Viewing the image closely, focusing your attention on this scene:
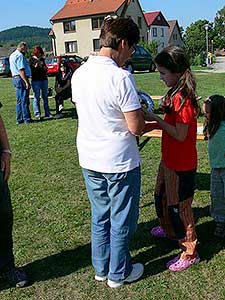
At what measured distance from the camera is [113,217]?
2783 mm

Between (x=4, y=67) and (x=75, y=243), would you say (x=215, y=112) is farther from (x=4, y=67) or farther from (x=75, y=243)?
(x=4, y=67)

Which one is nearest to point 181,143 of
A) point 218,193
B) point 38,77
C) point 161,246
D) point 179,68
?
point 179,68

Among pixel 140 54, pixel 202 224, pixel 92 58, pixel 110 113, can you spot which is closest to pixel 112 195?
pixel 110 113

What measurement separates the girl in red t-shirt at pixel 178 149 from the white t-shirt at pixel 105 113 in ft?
0.96

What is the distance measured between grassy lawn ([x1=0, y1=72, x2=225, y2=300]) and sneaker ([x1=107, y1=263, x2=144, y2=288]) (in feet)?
0.14

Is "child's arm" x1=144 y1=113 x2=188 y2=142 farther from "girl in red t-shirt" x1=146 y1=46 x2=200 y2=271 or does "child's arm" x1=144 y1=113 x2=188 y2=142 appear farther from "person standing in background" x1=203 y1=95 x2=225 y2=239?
"person standing in background" x1=203 y1=95 x2=225 y2=239

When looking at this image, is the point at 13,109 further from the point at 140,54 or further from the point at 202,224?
the point at 140,54

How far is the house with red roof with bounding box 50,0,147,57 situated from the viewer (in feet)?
147

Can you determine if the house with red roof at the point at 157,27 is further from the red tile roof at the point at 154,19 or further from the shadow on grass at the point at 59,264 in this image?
the shadow on grass at the point at 59,264

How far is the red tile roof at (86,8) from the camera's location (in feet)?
146

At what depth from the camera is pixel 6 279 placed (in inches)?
121

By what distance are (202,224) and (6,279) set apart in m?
1.74

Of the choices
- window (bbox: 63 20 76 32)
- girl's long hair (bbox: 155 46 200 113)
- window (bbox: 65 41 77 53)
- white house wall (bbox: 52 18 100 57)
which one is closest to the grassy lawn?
girl's long hair (bbox: 155 46 200 113)

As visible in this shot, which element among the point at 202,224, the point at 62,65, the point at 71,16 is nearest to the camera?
the point at 202,224
